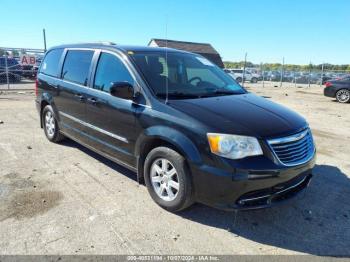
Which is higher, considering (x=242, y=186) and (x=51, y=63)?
(x=51, y=63)

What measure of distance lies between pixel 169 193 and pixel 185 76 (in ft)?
5.45

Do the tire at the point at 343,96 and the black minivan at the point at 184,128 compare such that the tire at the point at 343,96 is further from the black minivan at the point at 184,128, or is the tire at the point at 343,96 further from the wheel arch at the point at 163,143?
the wheel arch at the point at 163,143

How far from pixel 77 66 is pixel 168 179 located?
8.94 feet

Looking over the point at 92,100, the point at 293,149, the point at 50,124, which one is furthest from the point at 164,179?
the point at 50,124

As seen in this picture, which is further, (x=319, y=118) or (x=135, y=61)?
(x=319, y=118)

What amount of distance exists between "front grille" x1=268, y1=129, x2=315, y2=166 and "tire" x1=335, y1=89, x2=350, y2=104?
1414 centimetres

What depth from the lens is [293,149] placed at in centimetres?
345

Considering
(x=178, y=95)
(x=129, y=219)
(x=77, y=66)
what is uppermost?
(x=77, y=66)

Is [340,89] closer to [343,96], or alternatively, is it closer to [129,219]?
[343,96]

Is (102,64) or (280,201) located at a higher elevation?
(102,64)

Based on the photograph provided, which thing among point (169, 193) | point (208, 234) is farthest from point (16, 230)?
point (208, 234)

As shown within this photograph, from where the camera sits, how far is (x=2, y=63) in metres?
20.4

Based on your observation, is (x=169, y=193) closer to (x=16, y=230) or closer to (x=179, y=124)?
(x=179, y=124)

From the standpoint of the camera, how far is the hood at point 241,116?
10.8 ft
